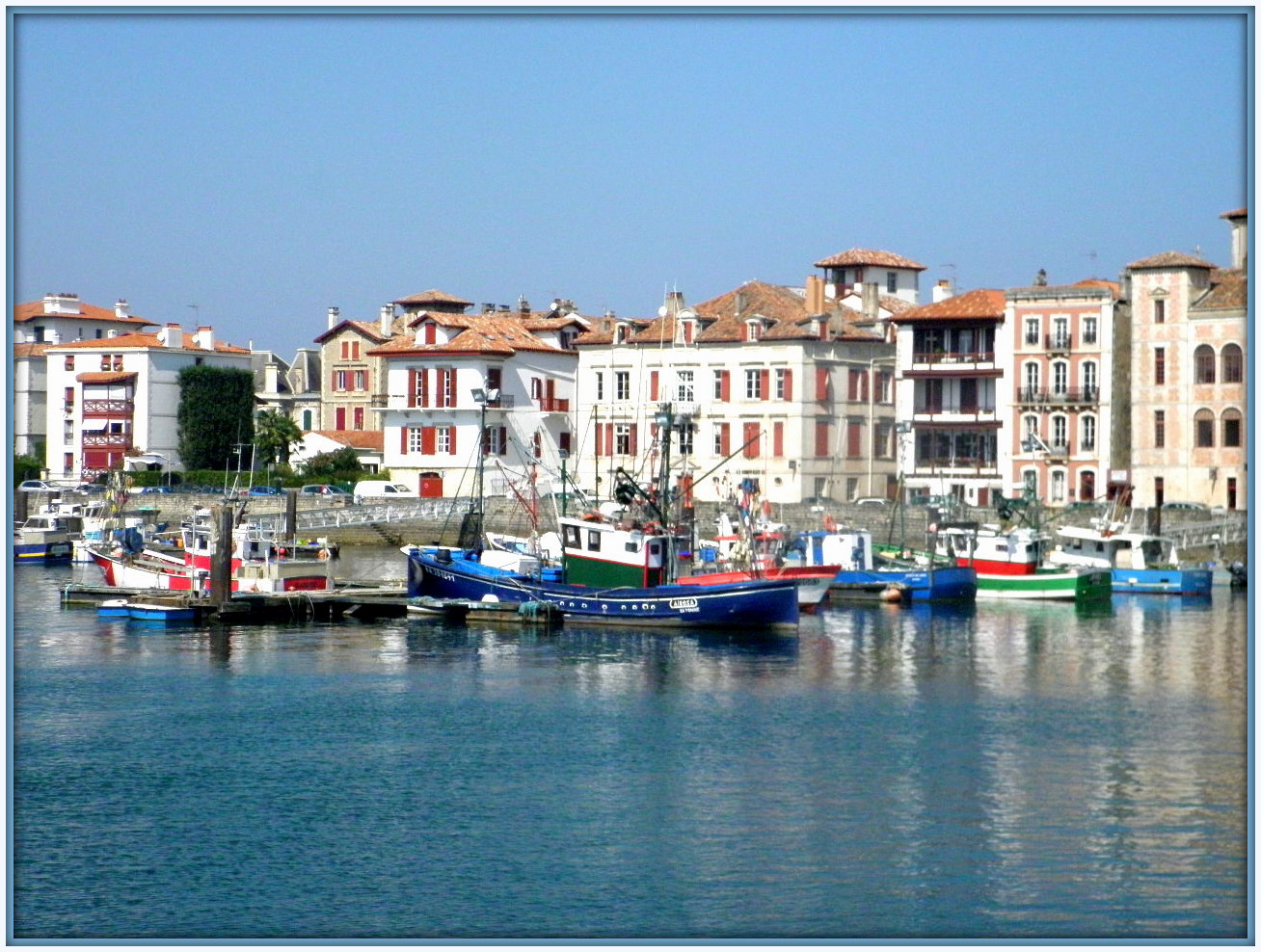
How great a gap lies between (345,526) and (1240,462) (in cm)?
3307

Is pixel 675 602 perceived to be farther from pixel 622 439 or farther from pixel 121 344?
pixel 121 344

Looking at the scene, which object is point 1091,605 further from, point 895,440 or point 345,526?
point 345,526

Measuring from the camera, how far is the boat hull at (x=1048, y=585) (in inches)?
2167

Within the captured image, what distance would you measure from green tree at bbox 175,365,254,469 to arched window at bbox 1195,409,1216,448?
4262cm

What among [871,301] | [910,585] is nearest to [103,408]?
[871,301]

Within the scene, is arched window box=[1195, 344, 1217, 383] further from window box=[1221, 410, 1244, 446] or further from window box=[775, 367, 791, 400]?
window box=[775, 367, 791, 400]

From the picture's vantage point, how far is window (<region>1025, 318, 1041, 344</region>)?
70750mm

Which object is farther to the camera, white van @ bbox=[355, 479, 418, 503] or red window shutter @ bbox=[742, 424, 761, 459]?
white van @ bbox=[355, 479, 418, 503]

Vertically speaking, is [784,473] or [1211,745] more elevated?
[784,473]

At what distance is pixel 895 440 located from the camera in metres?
75.3

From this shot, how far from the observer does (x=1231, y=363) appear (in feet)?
215

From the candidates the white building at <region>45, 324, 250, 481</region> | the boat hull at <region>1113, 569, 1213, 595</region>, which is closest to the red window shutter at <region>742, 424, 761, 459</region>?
the boat hull at <region>1113, 569, 1213, 595</region>

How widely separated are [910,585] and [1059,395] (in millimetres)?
19280

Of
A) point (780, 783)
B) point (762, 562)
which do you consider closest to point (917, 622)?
point (762, 562)
